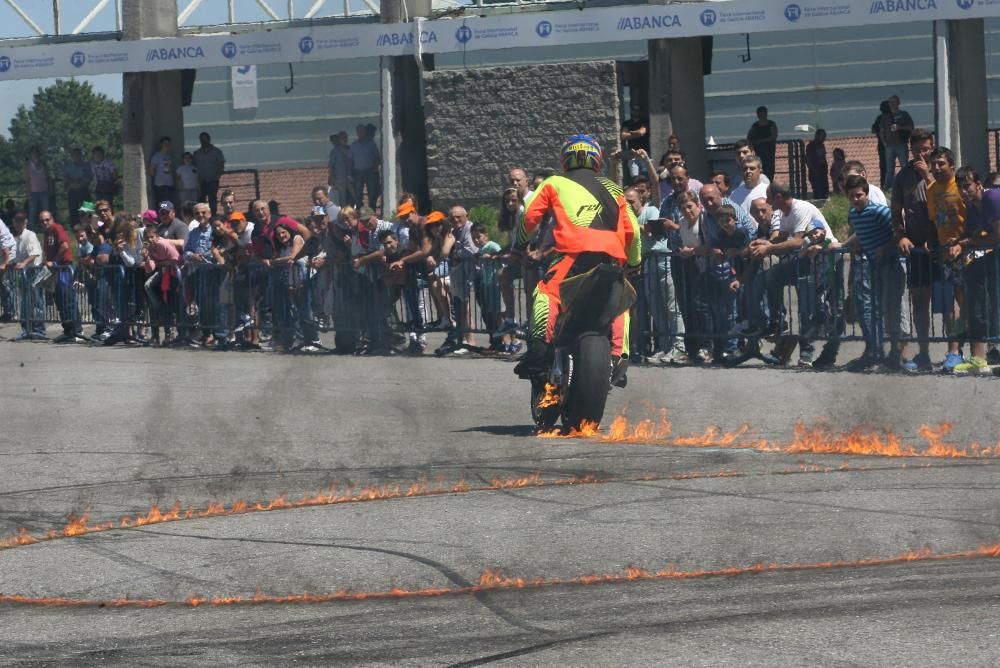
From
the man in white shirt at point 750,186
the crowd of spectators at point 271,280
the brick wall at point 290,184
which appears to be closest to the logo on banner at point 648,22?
the crowd of spectators at point 271,280

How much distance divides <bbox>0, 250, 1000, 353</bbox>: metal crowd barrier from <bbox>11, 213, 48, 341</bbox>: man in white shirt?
0.07ft

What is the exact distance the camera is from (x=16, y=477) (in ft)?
33.6

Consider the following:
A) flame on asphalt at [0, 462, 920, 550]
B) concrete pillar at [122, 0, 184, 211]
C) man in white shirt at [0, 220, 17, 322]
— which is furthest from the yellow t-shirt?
concrete pillar at [122, 0, 184, 211]

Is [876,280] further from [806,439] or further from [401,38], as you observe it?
[401,38]

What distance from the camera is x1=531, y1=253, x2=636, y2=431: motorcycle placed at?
1122 cm

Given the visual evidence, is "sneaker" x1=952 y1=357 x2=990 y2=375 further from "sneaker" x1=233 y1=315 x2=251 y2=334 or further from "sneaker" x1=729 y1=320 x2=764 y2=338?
"sneaker" x1=233 y1=315 x2=251 y2=334

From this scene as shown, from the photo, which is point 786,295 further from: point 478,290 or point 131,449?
point 131,449

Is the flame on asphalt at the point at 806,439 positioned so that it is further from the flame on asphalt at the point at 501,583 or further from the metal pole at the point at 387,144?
the metal pole at the point at 387,144

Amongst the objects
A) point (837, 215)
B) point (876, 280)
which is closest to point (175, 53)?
point (837, 215)

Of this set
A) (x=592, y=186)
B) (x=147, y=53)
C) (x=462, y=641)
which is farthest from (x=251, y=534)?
(x=147, y=53)

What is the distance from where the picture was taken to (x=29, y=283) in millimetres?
22969

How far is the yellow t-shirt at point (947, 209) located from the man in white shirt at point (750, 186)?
87.0 inches

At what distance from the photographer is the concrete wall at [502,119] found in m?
29.0

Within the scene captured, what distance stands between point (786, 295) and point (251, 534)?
8467mm
